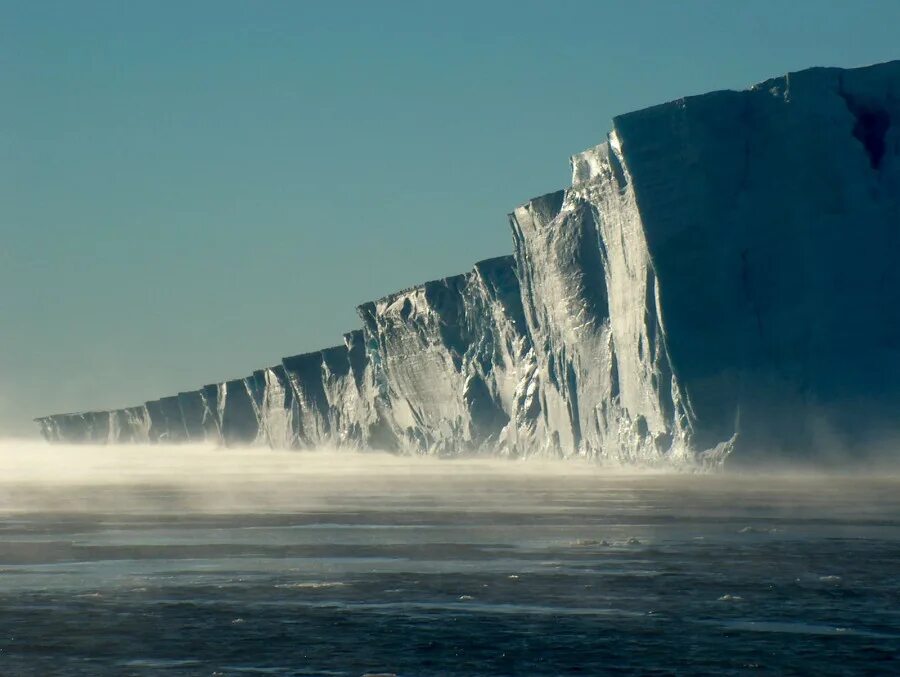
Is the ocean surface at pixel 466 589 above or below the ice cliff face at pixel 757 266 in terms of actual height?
below

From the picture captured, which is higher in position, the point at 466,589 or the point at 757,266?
the point at 757,266

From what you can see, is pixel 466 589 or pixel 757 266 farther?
pixel 757 266

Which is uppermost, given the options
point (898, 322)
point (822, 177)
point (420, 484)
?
point (822, 177)

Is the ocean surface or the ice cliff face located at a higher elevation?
the ice cliff face

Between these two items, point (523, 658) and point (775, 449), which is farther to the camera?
point (775, 449)

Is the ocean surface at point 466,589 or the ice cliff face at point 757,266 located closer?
the ocean surface at point 466,589

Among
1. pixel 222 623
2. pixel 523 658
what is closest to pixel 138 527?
pixel 222 623

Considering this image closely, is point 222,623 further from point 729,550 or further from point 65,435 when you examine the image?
point 65,435

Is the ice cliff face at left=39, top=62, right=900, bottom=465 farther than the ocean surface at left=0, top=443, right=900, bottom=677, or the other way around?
the ice cliff face at left=39, top=62, right=900, bottom=465
